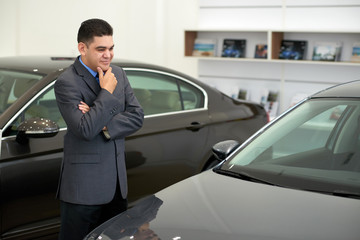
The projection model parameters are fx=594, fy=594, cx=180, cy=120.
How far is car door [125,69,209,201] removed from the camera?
377 centimetres

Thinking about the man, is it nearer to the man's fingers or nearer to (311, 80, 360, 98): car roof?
the man's fingers

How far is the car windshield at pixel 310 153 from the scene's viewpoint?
256 cm

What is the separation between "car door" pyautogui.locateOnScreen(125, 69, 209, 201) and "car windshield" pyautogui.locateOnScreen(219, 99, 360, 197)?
39.0 inches

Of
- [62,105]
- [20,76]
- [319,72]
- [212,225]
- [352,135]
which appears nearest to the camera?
[212,225]

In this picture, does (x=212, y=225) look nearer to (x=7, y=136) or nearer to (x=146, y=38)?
(x=7, y=136)

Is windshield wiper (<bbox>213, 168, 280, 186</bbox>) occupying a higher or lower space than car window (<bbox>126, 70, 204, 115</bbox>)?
lower

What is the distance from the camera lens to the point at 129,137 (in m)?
3.72

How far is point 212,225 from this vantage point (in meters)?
2.17

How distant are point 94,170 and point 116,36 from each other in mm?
5162

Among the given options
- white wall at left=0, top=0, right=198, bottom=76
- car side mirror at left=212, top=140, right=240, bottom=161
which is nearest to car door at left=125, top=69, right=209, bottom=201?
car side mirror at left=212, top=140, right=240, bottom=161

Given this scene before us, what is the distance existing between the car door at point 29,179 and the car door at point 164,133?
55 cm

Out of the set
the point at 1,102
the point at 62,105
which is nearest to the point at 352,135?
the point at 62,105

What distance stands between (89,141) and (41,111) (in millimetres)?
919

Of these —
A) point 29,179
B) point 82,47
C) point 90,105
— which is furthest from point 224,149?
point 29,179
